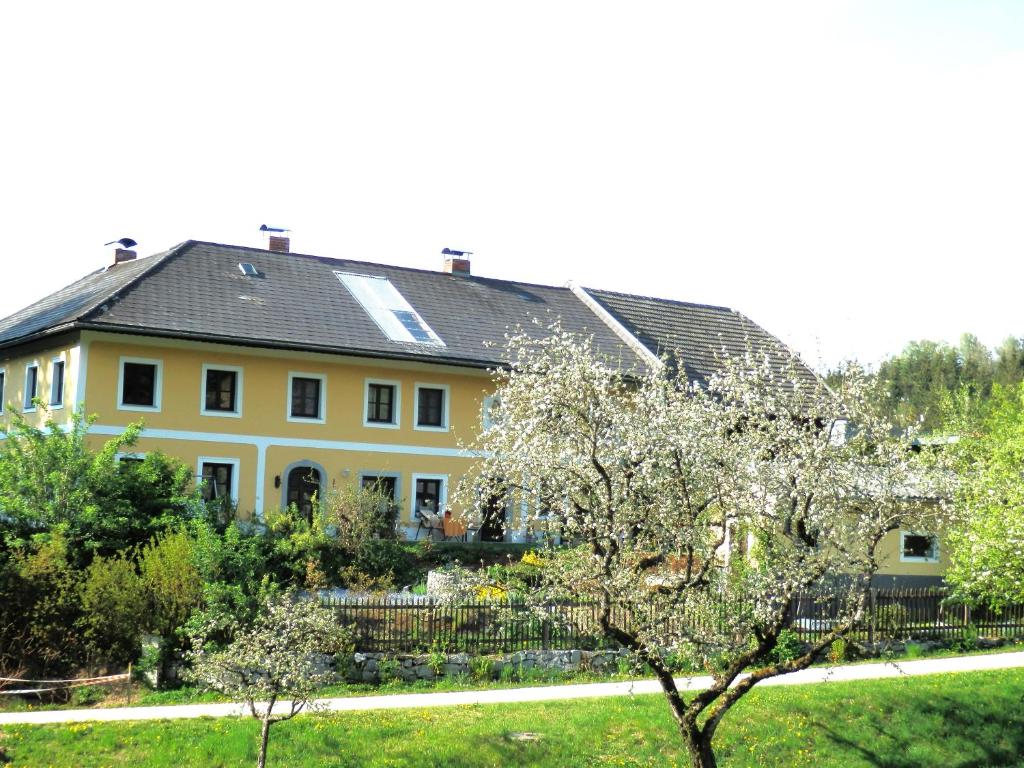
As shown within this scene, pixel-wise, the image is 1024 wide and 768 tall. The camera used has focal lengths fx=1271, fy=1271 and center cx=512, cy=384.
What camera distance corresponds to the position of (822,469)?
575 inches

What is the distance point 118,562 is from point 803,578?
37.6 ft

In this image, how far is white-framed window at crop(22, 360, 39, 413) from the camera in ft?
107

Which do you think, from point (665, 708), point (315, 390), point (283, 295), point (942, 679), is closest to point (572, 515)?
point (665, 708)

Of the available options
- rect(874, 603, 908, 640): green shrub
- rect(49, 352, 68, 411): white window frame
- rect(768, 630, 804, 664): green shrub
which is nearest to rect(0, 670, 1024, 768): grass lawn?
rect(768, 630, 804, 664): green shrub

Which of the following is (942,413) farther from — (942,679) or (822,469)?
(822,469)

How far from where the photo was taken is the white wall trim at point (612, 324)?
1417 inches

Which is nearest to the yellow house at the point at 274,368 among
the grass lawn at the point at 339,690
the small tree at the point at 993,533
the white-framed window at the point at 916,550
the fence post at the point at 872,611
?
the white-framed window at the point at 916,550

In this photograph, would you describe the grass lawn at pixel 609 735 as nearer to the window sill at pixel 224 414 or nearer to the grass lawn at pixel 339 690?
the grass lawn at pixel 339 690

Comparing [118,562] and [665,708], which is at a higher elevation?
[118,562]

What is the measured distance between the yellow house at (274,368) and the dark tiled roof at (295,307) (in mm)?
56

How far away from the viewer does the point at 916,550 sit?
98.3ft

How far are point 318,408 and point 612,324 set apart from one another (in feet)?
32.9

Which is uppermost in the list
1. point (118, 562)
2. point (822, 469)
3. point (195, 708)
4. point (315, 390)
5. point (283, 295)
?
point (283, 295)

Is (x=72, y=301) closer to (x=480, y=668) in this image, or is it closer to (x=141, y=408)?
(x=141, y=408)
